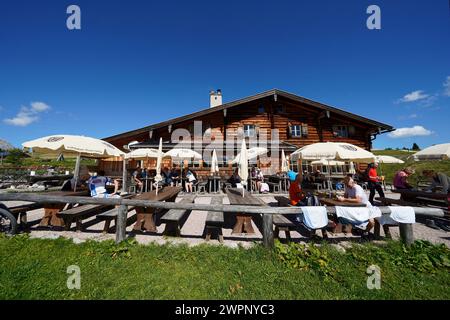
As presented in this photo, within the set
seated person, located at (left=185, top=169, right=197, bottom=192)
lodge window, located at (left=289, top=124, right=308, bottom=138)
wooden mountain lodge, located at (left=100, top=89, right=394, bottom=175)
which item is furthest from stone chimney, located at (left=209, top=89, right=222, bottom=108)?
seated person, located at (left=185, top=169, right=197, bottom=192)

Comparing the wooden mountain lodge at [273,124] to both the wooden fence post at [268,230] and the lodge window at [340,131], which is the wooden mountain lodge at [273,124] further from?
the wooden fence post at [268,230]

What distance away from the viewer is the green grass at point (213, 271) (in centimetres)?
241

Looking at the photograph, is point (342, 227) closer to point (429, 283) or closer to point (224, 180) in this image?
point (429, 283)

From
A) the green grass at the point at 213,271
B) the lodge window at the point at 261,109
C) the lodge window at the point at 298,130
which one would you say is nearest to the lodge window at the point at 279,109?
the lodge window at the point at 261,109

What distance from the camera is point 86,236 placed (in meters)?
4.24

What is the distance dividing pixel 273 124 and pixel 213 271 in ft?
52.8

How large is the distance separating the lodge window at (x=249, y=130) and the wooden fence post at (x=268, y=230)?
13912mm

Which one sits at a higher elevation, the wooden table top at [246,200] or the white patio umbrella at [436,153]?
the white patio umbrella at [436,153]

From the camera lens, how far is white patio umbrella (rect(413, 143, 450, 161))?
6408mm

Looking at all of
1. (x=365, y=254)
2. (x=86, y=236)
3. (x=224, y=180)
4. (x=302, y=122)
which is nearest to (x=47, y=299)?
(x=86, y=236)

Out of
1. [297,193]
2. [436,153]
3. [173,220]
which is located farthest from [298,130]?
[173,220]

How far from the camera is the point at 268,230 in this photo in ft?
11.7

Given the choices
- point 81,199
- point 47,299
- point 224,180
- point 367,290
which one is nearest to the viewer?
point 47,299
